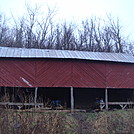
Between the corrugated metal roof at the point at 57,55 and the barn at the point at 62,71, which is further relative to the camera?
the corrugated metal roof at the point at 57,55

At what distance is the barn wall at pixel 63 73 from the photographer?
57.5 ft

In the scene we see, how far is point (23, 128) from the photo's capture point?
21.9 ft

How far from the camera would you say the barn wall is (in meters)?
17.5

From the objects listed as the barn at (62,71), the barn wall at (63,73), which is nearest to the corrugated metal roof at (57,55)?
the barn at (62,71)

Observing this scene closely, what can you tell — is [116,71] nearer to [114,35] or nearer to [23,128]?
[23,128]

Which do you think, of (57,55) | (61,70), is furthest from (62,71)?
(57,55)

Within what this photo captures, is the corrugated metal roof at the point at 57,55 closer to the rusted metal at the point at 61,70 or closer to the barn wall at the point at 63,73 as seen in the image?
the rusted metal at the point at 61,70

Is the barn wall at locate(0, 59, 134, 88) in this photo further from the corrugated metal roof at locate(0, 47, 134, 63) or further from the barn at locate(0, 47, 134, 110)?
the corrugated metal roof at locate(0, 47, 134, 63)

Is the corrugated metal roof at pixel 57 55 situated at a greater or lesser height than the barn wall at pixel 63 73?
greater

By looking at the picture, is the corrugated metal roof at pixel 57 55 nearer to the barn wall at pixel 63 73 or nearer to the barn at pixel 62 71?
the barn at pixel 62 71

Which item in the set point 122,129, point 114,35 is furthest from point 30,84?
point 114,35

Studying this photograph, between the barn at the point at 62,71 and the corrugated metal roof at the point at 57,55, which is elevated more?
the corrugated metal roof at the point at 57,55

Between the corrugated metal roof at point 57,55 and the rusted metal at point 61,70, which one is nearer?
the rusted metal at point 61,70

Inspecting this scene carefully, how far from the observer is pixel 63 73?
18.3 metres
